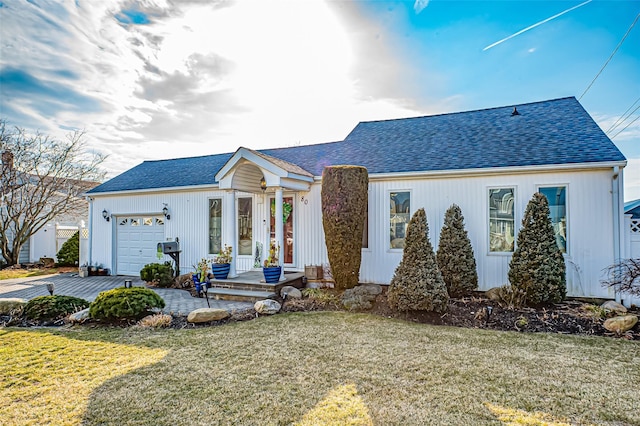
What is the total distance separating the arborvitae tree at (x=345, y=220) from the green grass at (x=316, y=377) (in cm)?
240

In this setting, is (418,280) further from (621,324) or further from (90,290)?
(90,290)

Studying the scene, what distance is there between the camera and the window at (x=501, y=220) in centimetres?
797

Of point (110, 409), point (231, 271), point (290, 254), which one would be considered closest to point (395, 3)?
point (290, 254)

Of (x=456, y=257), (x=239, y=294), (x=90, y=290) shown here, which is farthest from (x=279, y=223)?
(x=90, y=290)

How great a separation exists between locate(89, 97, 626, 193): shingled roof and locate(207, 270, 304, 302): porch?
3.29m

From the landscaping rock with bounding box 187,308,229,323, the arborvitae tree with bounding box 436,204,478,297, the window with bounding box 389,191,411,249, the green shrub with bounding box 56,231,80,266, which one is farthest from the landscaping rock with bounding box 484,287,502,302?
the green shrub with bounding box 56,231,80,266

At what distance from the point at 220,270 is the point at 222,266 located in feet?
0.38

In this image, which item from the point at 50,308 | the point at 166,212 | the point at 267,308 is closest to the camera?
the point at 50,308

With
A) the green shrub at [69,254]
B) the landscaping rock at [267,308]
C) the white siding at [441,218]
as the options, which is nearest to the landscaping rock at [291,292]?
the landscaping rock at [267,308]

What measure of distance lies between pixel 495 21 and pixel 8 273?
1884cm

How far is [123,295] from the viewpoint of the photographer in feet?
21.3

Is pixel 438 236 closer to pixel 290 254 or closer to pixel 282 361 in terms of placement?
pixel 290 254

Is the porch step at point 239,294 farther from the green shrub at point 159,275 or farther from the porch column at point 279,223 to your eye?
the green shrub at point 159,275

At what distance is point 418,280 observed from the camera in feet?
20.7
